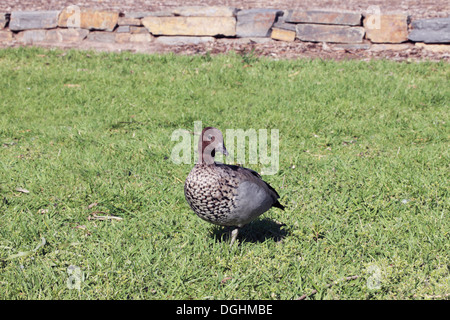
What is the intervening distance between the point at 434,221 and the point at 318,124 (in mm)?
2967

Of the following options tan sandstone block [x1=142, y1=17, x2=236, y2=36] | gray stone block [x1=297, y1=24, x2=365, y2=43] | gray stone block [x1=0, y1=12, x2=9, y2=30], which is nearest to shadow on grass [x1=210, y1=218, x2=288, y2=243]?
gray stone block [x1=297, y1=24, x2=365, y2=43]

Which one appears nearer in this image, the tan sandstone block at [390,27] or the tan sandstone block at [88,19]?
the tan sandstone block at [390,27]

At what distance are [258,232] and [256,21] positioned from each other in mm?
7352

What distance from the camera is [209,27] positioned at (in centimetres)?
1080

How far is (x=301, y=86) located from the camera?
8.38 meters

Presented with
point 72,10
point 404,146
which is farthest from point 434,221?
point 72,10

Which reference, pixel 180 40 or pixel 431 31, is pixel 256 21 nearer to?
pixel 180 40

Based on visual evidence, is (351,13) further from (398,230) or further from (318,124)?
(398,230)

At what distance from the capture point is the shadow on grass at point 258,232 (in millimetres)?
4379

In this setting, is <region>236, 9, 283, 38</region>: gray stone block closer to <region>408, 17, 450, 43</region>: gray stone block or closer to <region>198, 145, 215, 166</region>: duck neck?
<region>408, 17, 450, 43</region>: gray stone block

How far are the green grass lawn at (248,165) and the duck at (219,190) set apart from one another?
0.39m

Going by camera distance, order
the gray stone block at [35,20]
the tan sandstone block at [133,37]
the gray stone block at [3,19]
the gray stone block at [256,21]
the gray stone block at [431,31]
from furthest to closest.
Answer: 1. the gray stone block at [3,19]
2. the gray stone block at [35,20]
3. the tan sandstone block at [133,37]
4. the gray stone block at [256,21]
5. the gray stone block at [431,31]

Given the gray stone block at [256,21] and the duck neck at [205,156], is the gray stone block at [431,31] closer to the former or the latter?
the gray stone block at [256,21]

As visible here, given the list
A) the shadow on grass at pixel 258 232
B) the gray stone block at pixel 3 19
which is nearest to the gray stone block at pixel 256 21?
the gray stone block at pixel 3 19
